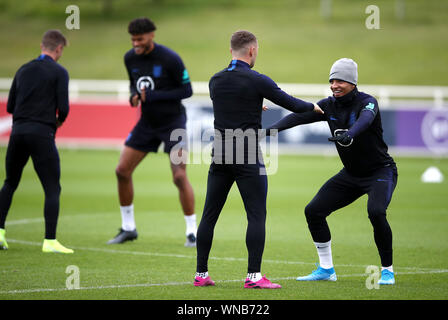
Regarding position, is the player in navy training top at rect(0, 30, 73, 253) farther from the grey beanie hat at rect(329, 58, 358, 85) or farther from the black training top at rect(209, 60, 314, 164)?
the grey beanie hat at rect(329, 58, 358, 85)

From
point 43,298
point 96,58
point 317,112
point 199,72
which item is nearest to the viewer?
point 43,298

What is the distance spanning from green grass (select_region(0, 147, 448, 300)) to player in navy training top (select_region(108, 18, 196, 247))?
1.57 feet

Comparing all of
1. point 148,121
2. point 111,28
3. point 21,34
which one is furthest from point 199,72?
point 148,121

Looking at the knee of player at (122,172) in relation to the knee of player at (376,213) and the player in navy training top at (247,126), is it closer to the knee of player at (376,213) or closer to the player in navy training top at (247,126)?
the player in navy training top at (247,126)

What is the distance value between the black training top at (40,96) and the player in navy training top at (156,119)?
47.2 inches

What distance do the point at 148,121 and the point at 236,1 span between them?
4952 cm

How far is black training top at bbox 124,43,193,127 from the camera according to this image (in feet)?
34.0

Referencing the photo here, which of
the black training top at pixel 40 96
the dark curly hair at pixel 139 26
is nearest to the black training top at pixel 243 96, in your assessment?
the black training top at pixel 40 96

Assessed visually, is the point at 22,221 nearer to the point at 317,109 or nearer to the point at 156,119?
the point at 156,119

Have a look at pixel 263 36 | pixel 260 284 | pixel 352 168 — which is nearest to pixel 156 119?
pixel 352 168

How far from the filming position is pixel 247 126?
7254mm

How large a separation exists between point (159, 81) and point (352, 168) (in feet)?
11.4

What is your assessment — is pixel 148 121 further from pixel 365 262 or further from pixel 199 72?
pixel 199 72
